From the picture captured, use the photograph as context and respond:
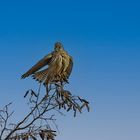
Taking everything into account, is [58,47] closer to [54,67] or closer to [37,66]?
[54,67]

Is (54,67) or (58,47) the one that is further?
(58,47)

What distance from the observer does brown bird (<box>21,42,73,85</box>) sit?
40.6 feet

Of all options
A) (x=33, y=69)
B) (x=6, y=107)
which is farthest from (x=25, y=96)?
(x=33, y=69)

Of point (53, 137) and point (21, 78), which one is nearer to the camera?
point (53, 137)

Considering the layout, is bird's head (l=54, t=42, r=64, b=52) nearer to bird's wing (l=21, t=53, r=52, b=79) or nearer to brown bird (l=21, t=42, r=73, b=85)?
brown bird (l=21, t=42, r=73, b=85)

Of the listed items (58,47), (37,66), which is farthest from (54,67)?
(58,47)

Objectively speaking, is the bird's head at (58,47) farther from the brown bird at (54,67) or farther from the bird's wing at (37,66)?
the bird's wing at (37,66)

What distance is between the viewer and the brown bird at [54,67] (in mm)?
12375

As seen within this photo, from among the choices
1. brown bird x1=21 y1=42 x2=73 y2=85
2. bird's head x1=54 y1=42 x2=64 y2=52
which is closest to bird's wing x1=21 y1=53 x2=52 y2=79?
brown bird x1=21 y1=42 x2=73 y2=85

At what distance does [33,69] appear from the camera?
41.3 ft

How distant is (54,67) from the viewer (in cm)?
1260

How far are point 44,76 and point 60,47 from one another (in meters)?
0.99

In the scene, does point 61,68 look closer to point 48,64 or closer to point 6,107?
point 48,64

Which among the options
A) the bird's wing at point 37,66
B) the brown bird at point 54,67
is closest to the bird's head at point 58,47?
the brown bird at point 54,67
